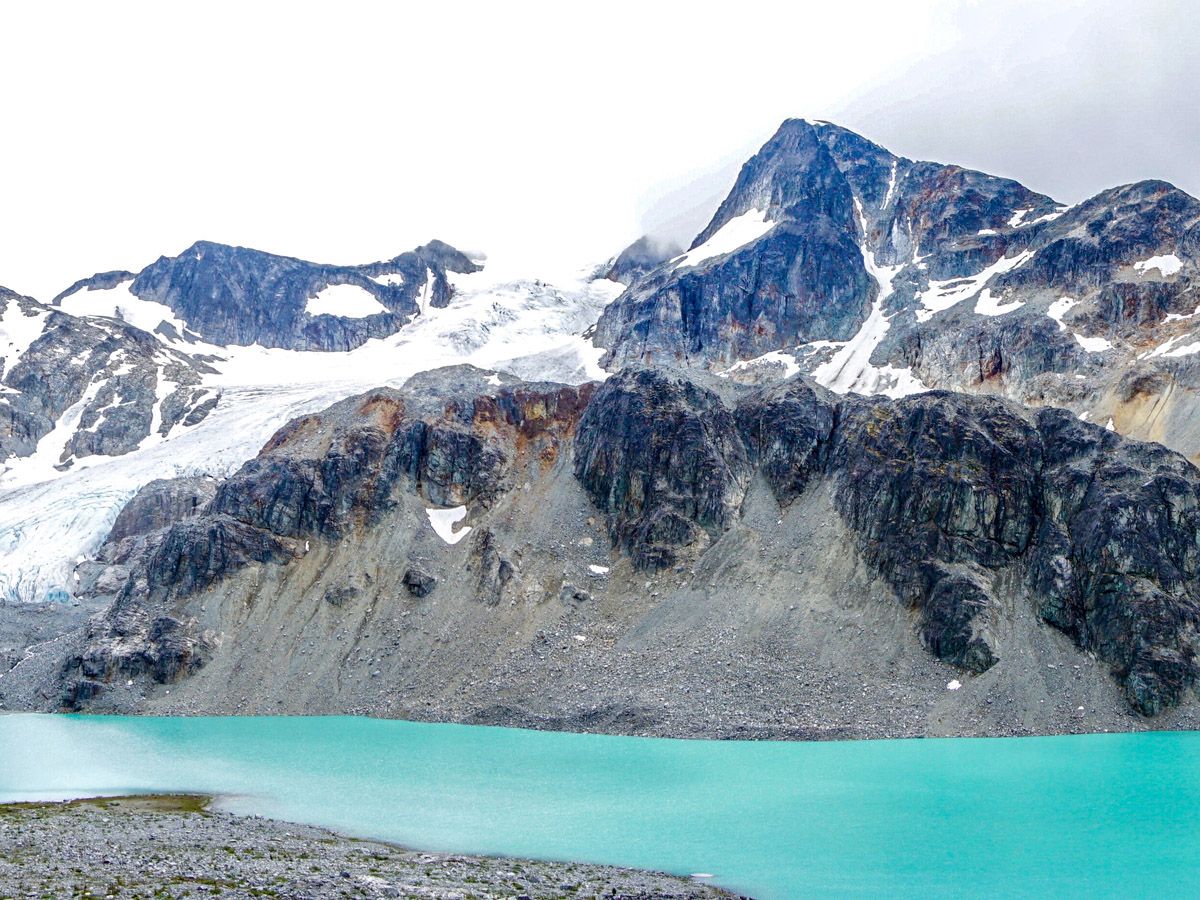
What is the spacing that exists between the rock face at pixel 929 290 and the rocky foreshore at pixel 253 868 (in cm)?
7570

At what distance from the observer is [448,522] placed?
8325 centimetres

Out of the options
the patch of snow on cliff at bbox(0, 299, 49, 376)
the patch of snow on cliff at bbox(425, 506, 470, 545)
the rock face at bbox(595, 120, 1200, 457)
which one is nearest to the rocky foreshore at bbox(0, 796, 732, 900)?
the patch of snow on cliff at bbox(425, 506, 470, 545)

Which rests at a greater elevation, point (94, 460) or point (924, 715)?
point (94, 460)

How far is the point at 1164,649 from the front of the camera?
56500 mm

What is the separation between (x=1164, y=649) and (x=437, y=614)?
51493mm

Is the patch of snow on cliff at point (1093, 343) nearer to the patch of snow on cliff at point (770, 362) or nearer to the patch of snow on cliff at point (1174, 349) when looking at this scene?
the patch of snow on cliff at point (1174, 349)

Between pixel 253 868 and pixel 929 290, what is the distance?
139945 mm

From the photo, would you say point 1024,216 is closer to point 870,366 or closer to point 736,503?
point 870,366

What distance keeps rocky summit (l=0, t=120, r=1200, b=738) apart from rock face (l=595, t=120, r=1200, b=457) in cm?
68

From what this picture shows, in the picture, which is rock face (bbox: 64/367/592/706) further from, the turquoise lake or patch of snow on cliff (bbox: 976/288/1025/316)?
patch of snow on cliff (bbox: 976/288/1025/316)

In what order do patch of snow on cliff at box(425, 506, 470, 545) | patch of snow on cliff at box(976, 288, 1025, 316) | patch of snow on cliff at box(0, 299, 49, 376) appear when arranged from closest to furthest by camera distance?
patch of snow on cliff at box(425, 506, 470, 545), patch of snow on cliff at box(976, 288, 1025, 316), patch of snow on cliff at box(0, 299, 49, 376)

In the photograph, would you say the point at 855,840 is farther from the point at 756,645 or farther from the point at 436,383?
the point at 436,383

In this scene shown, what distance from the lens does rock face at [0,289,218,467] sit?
164 m

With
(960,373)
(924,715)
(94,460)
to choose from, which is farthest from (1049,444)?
(94,460)
